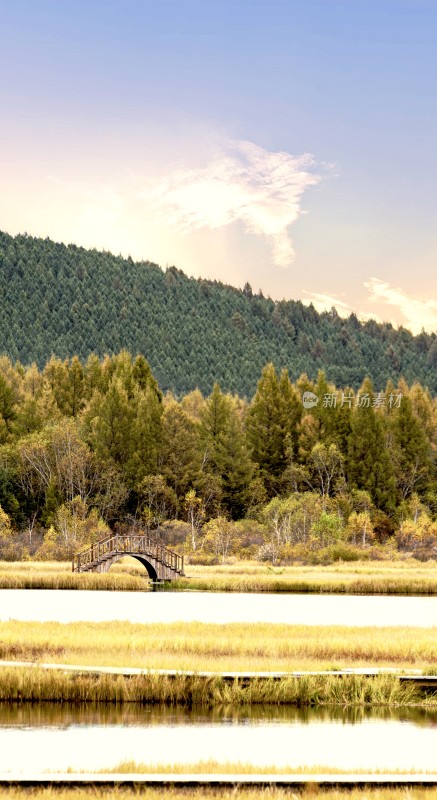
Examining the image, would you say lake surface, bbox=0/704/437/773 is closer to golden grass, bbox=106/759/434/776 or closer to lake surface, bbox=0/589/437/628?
golden grass, bbox=106/759/434/776

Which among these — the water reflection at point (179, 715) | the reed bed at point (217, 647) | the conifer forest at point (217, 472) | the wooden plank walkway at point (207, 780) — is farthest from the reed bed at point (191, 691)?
the conifer forest at point (217, 472)

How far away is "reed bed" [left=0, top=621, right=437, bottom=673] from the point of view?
25.2 m

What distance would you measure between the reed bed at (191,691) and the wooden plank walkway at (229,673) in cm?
12

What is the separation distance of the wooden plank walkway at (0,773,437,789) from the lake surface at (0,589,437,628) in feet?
69.4

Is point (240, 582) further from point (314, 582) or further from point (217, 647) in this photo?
point (217, 647)

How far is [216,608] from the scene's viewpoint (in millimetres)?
47562

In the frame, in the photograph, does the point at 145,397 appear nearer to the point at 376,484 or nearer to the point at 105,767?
the point at 376,484

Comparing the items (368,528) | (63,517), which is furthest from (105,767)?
(368,528)

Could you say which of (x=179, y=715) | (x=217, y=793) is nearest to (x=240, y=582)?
(x=179, y=715)

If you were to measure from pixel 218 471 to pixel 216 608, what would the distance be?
66.7 m

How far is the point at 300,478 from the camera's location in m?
115

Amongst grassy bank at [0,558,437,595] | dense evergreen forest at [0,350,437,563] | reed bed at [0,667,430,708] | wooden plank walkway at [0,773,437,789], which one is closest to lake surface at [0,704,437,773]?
reed bed at [0,667,430,708]

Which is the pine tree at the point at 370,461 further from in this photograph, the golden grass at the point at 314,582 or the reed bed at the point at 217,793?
the reed bed at the point at 217,793

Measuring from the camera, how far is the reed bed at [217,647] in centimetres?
2523
